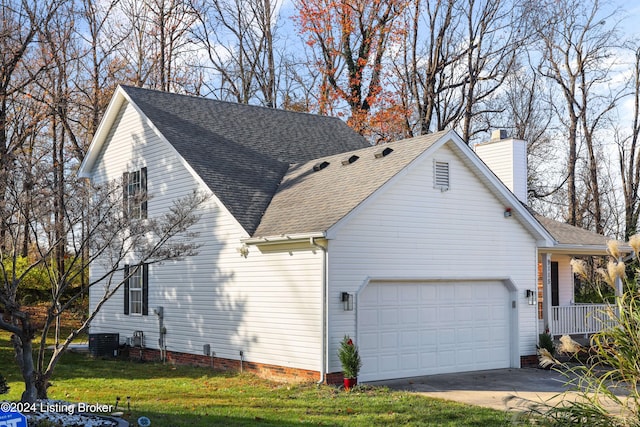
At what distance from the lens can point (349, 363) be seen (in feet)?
44.9

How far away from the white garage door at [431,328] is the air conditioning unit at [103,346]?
8.25 metres

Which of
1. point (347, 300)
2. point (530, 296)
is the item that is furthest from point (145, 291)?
point (530, 296)

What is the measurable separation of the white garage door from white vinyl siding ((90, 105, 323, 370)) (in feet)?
4.21

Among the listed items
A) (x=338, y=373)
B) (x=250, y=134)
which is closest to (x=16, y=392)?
(x=338, y=373)

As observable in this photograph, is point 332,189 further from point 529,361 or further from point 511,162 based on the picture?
point 511,162

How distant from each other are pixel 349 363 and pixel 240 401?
2280mm

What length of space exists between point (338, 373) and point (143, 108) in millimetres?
9523

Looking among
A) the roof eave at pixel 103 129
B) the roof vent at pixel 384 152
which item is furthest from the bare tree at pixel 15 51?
the roof vent at pixel 384 152

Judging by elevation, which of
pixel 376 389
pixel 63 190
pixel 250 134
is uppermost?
pixel 250 134

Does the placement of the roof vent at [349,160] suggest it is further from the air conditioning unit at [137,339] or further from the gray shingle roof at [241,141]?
the air conditioning unit at [137,339]

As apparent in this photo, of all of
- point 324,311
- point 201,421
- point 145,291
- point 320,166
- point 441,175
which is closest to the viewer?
point 201,421

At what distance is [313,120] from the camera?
23594 millimetres

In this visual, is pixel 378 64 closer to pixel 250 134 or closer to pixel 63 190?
pixel 250 134

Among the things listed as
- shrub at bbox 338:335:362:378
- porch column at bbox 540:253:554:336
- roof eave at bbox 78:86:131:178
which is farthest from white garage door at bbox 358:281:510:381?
roof eave at bbox 78:86:131:178
